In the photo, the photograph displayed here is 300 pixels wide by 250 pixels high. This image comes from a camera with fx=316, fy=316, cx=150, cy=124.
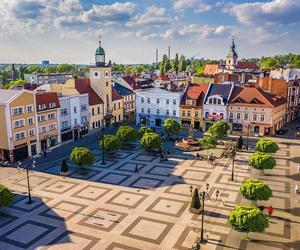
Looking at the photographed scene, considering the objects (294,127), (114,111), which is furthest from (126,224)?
(294,127)

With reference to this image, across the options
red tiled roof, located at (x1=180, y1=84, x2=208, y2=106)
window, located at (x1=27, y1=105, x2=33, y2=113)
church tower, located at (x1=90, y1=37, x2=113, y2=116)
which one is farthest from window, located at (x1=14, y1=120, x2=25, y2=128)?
red tiled roof, located at (x1=180, y1=84, x2=208, y2=106)

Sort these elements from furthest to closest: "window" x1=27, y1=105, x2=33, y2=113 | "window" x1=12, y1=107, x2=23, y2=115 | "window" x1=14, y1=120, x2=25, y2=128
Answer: "window" x1=27, y1=105, x2=33, y2=113 → "window" x1=14, y1=120, x2=25, y2=128 → "window" x1=12, y1=107, x2=23, y2=115

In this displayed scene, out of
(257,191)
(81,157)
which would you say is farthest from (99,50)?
(257,191)

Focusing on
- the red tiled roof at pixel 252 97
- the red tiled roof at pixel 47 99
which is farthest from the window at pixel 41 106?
the red tiled roof at pixel 252 97

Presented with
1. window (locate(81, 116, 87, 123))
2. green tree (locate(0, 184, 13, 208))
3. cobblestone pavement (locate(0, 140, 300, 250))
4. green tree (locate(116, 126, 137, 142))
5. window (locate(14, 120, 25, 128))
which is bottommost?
cobblestone pavement (locate(0, 140, 300, 250))

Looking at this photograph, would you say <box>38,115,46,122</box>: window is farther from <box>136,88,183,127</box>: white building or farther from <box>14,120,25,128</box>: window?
<box>136,88,183,127</box>: white building

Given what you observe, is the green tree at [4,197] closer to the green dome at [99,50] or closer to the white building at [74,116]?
the white building at [74,116]

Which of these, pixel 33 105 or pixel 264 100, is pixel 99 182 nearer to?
pixel 33 105

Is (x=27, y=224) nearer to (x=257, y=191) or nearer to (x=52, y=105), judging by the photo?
(x=257, y=191)
